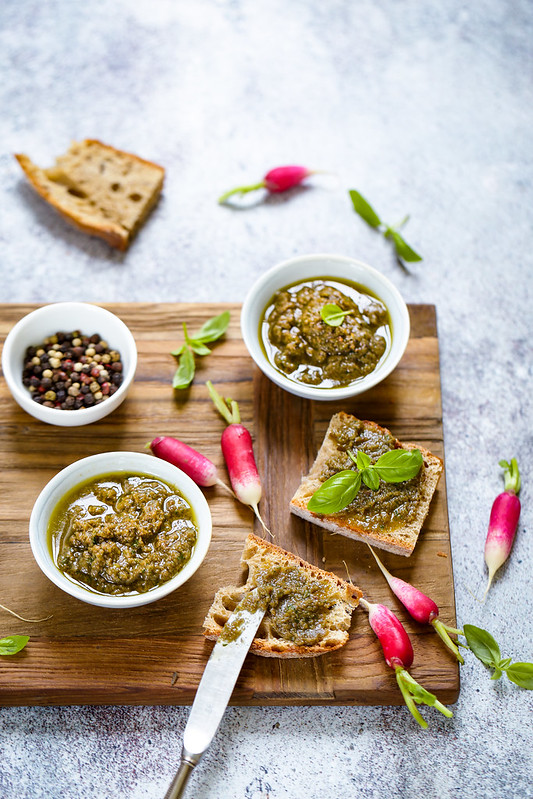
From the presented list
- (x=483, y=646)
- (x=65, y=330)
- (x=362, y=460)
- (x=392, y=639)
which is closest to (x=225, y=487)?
(x=362, y=460)

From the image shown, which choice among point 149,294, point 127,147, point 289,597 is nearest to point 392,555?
point 289,597

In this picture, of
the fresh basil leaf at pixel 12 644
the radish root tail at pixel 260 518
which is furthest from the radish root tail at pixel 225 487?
the fresh basil leaf at pixel 12 644

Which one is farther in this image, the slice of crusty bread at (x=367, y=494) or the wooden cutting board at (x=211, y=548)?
the slice of crusty bread at (x=367, y=494)

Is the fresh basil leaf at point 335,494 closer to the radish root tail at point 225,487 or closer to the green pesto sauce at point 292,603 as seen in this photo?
the green pesto sauce at point 292,603

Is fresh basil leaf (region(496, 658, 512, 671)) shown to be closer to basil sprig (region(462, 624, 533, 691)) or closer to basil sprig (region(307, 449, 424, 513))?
basil sprig (region(462, 624, 533, 691))

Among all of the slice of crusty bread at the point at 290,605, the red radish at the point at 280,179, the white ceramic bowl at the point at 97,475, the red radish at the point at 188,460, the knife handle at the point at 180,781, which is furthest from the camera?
the red radish at the point at 280,179
